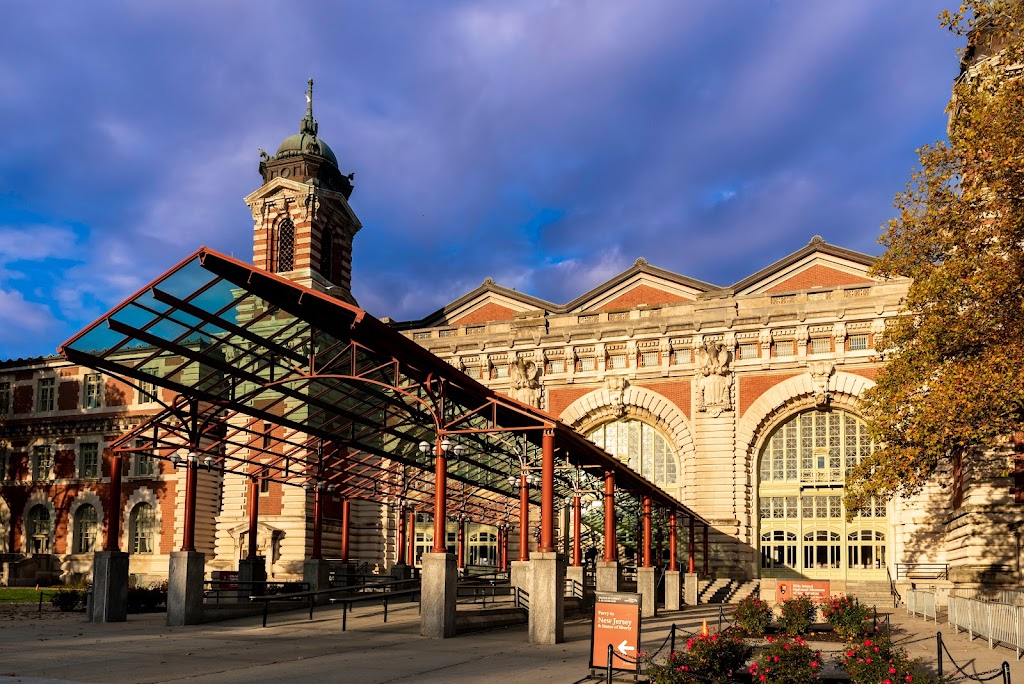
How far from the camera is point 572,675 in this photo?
16.5 metres

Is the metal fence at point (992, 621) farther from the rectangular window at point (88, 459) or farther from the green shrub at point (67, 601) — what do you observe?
the rectangular window at point (88, 459)

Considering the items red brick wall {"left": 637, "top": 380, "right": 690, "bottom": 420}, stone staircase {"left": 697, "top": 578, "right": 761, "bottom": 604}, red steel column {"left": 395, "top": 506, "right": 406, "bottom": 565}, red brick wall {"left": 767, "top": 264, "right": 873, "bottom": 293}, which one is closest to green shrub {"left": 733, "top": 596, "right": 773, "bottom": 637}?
stone staircase {"left": 697, "top": 578, "right": 761, "bottom": 604}

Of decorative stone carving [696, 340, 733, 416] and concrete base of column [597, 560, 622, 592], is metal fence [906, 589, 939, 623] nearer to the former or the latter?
concrete base of column [597, 560, 622, 592]

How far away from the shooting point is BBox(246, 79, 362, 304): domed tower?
59.3 m

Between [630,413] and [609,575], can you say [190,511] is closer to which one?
[609,575]

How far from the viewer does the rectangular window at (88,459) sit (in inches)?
2213

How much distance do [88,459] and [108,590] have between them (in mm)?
32921

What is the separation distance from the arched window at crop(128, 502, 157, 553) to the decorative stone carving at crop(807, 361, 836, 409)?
37.5 m

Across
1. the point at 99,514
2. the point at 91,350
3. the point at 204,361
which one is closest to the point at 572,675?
the point at 204,361

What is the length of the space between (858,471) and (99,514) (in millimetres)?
43965

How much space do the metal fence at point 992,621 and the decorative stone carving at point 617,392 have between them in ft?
87.1

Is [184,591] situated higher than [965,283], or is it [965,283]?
[965,283]

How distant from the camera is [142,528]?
54969 mm

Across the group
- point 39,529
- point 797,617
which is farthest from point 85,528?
point 797,617
